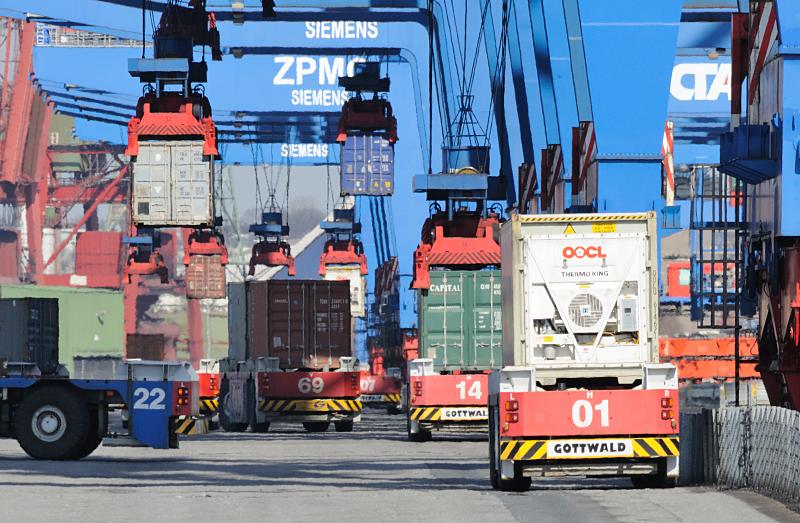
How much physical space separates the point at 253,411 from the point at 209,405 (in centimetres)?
112

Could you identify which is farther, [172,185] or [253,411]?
[172,185]

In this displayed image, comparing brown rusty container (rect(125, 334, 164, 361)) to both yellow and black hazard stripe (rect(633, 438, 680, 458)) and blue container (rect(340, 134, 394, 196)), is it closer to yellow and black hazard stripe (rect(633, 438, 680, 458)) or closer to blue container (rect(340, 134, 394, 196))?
blue container (rect(340, 134, 394, 196))

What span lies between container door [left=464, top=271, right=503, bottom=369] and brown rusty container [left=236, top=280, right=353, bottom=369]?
14.7 feet

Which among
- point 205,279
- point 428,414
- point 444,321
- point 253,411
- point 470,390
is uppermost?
point 205,279

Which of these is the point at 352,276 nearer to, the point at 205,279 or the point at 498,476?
the point at 205,279

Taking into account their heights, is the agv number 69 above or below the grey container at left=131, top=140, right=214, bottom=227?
below

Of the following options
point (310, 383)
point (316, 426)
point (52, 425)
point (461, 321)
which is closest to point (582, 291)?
Result: point (52, 425)

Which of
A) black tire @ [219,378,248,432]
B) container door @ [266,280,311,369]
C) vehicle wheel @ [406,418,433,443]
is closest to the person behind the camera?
vehicle wheel @ [406,418,433,443]

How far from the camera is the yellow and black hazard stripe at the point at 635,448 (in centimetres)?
1698

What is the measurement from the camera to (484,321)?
3528 cm

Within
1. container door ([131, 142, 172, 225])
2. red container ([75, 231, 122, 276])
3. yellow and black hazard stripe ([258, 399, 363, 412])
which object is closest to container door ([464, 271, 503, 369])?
yellow and black hazard stripe ([258, 399, 363, 412])

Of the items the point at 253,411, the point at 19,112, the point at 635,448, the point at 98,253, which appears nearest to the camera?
the point at 635,448

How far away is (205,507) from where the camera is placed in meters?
15.5

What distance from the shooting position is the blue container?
215ft
